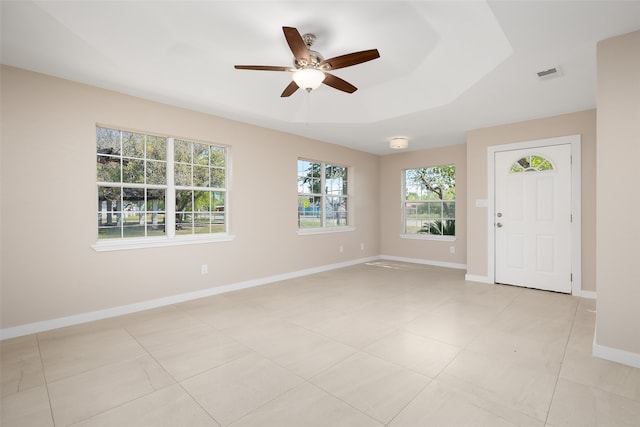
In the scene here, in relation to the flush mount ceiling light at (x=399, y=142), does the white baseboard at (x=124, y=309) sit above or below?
below

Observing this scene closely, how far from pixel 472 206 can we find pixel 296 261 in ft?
10.2

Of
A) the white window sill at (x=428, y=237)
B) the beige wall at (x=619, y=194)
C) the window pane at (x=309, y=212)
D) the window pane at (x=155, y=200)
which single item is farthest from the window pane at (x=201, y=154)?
the white window sill at (x=428, y=237)

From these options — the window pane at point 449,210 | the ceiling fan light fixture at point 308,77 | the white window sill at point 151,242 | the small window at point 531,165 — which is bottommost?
the white window sill at point 151,242

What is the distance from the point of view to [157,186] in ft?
12.1

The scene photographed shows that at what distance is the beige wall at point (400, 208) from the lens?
591cm

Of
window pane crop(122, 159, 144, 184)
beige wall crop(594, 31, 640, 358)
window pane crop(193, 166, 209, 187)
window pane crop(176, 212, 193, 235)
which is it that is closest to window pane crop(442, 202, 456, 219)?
beige wall crop(594, 31, 640, 358)

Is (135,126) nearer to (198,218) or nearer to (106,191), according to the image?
(106,191)

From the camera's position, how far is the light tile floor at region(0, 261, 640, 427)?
1712 mm

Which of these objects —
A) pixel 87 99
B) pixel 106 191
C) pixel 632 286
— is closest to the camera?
pixel 632 286

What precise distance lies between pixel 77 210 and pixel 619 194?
16.0ft

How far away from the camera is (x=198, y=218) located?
13.6 feet

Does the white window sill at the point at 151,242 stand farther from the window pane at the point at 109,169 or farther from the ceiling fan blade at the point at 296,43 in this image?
the ceiling fan blade at the point at 296,43

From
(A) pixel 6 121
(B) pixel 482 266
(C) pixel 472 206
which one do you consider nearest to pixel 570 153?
(C) pixel 472 206

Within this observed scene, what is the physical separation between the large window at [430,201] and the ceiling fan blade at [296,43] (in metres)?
4.70
